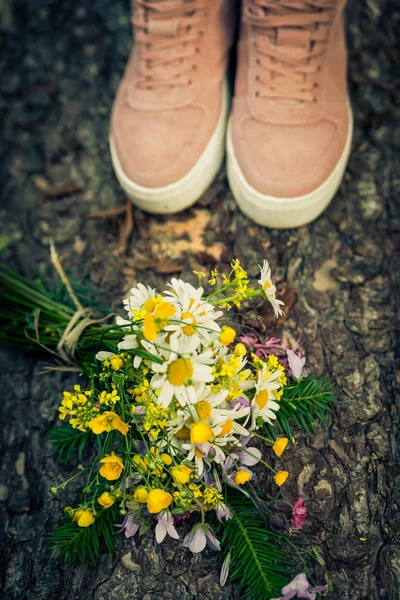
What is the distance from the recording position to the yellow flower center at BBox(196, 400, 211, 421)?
730mm

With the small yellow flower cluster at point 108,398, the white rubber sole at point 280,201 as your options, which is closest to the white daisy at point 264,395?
the small yellow flower cluster at point 108,398

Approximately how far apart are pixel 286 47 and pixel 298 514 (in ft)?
3.02

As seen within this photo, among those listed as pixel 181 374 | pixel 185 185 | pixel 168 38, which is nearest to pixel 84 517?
pixel 181 374

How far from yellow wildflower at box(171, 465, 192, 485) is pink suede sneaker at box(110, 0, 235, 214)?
62 cm

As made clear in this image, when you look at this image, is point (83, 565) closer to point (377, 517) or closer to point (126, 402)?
point (126, 402)

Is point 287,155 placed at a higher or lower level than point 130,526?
higher

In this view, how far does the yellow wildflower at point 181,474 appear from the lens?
713 mm

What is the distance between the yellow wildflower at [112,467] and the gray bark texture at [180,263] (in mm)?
174

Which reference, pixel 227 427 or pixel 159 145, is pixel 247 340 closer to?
pixel 227 427

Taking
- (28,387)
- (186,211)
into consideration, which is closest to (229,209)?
(186,211)

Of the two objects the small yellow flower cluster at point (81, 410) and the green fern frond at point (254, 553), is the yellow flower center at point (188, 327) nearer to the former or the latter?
the small yellow flower cluster at point (81, 410)

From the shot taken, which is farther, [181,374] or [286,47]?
[286,47]

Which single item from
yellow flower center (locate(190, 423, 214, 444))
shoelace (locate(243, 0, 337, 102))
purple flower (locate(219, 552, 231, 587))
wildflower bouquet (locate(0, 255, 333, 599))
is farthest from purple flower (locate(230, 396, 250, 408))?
shoelace (locate(243, 0, 337, 102))

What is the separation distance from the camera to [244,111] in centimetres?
115
